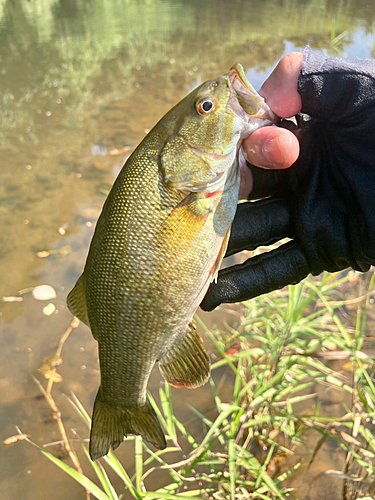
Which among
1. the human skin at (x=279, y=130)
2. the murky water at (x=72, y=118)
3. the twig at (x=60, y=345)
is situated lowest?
the twig at (x=60, y=345)

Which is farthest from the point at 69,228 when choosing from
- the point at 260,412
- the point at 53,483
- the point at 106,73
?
the point at 106,73

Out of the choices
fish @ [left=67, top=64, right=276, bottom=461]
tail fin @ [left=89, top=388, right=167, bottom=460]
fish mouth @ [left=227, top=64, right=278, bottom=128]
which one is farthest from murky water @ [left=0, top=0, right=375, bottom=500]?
fish mouth @ [left=227, top=64, right=278, bottom=128]

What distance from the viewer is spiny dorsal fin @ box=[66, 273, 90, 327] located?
2.04 m

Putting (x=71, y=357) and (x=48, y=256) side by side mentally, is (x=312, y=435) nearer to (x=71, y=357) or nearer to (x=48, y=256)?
(x=71, y=357)

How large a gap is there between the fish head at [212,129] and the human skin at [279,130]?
10 centimetres

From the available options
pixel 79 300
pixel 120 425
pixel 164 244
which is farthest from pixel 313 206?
pixel 120 425

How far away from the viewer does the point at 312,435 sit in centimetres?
323

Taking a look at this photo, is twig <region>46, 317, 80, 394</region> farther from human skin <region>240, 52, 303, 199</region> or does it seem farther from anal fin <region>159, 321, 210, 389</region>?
human skin <region>240, 52, 303, 199</region>

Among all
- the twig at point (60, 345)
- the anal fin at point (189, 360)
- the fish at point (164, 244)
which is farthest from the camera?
the twig at point (60, 345)

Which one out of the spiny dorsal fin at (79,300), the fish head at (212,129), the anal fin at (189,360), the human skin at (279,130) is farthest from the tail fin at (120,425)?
the human skin at (279,130)

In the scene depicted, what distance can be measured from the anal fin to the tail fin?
0.72 ft

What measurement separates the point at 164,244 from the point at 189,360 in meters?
0.59

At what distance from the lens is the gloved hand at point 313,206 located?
6.79 ft

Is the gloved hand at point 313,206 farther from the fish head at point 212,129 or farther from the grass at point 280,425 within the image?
the grass at point 280,425
